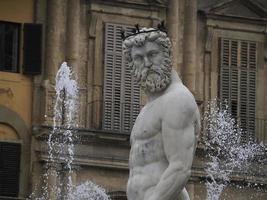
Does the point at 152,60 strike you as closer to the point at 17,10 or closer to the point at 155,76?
the point at 155,76

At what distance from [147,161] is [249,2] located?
3083 cm

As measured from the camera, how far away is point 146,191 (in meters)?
9.05

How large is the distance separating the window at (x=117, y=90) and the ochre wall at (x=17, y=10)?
203cm

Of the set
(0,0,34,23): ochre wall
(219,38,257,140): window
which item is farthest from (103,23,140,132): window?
(219,38,257,140): window

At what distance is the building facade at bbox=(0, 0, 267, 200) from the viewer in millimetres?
35844

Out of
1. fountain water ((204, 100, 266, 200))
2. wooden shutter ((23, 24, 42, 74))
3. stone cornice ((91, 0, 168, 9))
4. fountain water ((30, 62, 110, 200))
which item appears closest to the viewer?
fountain water ((30, 62, 110, 200))

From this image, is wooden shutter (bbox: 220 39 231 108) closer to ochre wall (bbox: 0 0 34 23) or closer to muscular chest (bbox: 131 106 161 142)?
ochre wall (bbox: 0 0 34 23)

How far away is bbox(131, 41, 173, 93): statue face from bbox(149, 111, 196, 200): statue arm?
0.28m

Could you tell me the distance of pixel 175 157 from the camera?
8.95 metres

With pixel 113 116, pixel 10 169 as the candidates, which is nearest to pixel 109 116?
pixel 113 116

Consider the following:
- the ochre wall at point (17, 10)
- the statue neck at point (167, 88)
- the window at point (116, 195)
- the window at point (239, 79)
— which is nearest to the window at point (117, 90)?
the window at point (116, 195)

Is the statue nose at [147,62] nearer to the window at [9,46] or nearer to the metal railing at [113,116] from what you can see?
the window at [9,46]

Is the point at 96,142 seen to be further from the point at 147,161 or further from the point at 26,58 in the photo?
the point at 147,161

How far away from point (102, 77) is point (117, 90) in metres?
0.49
